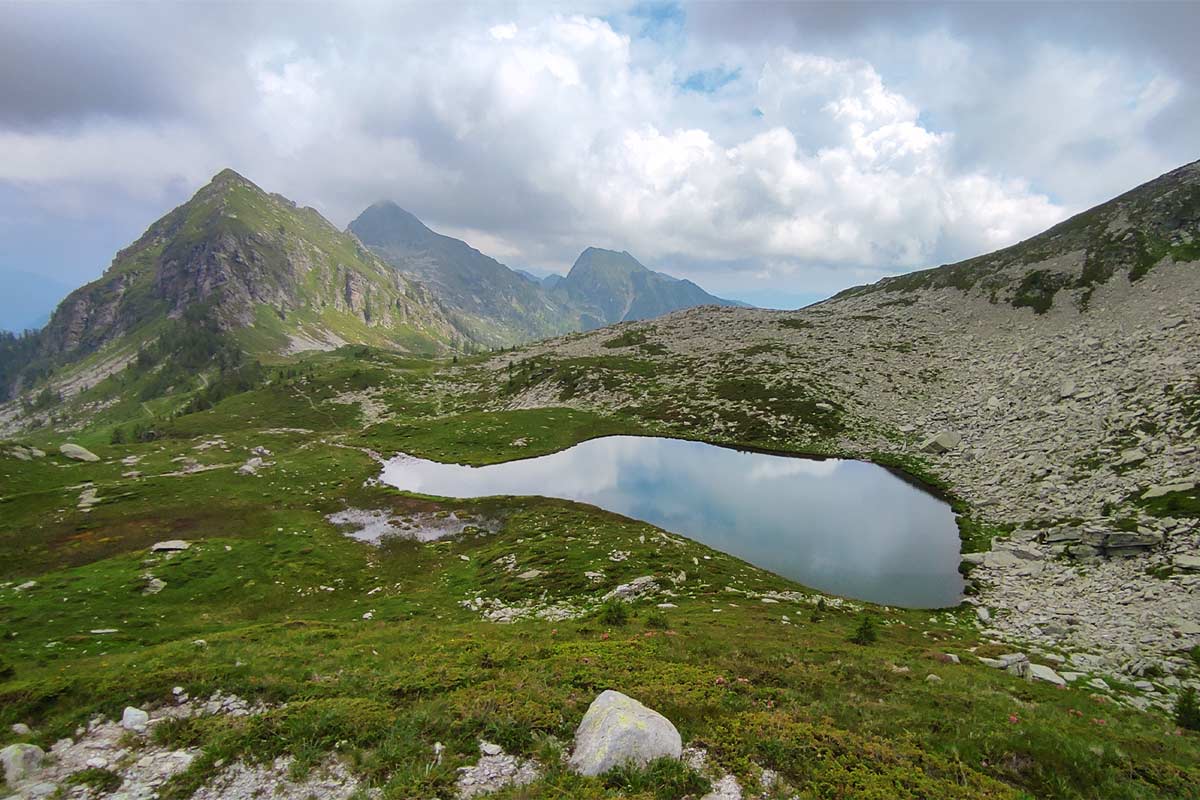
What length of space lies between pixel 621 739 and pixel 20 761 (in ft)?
44.7

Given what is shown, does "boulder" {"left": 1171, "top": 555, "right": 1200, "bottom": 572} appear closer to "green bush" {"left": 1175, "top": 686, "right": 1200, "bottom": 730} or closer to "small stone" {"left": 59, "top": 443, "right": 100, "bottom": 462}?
"green bush" {"left": 1175, "top": 686, "right": 1200, "bottom": 730}

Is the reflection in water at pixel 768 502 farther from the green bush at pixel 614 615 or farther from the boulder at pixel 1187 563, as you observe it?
the green bush at pixel 614 615

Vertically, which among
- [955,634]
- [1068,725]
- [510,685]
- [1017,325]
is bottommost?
[955,634]

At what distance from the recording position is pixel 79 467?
64.2 meters

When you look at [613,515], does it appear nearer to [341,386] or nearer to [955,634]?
[955,634]

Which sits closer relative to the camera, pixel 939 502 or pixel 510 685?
pixel 510 685

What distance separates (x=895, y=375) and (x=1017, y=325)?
29.0m

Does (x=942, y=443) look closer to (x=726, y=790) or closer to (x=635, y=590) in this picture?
(x=635, y=590)

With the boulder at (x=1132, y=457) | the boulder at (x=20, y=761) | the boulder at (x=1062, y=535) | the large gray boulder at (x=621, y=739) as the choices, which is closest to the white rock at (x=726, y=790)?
the large gray boulder at (x=621, y=739)

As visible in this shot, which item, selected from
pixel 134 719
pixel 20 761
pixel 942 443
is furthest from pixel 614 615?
pixel 942 443

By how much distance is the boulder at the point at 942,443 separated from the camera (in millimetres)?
57375

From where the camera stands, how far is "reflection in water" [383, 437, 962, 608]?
118ft

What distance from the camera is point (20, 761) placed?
1114 centimetres

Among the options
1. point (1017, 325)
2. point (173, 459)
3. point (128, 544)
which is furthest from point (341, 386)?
point (1017, 325)
